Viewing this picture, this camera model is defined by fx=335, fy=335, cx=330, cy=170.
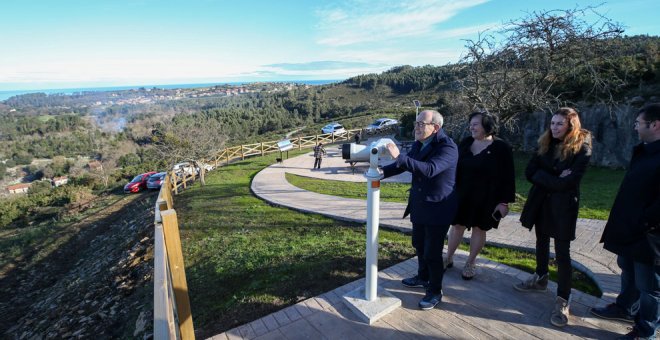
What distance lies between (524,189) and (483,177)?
24.1ft

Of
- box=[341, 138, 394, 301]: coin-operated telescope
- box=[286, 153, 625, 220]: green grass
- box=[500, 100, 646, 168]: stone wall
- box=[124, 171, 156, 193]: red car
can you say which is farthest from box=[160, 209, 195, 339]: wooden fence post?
box=[124, 171, 156, 193]: red car

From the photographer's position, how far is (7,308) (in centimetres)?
790

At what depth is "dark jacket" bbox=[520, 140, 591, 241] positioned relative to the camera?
2646 mm

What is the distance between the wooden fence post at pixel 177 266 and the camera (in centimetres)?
216

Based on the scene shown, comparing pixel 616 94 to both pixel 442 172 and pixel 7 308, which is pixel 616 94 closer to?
pixel 442 172

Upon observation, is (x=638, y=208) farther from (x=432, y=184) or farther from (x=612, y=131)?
(x=612, y=131)

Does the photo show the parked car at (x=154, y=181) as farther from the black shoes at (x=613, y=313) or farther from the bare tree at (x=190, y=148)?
the black shoes at (x=613, y=313)

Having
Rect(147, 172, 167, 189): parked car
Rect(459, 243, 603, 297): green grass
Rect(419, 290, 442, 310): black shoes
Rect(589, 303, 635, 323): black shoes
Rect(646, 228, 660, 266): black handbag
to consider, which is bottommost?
Rect(147, 172, 167, 189): parked car

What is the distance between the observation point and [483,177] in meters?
3.14

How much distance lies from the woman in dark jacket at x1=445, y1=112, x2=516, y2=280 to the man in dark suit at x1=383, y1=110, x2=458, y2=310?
378 millimetres

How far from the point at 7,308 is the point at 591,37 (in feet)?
45.0

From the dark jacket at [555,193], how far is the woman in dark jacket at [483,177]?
217 millimetres

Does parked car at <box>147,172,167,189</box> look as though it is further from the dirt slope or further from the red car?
the dirt slope

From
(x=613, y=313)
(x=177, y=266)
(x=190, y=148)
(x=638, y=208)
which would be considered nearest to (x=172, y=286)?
(x=177, y=266)
